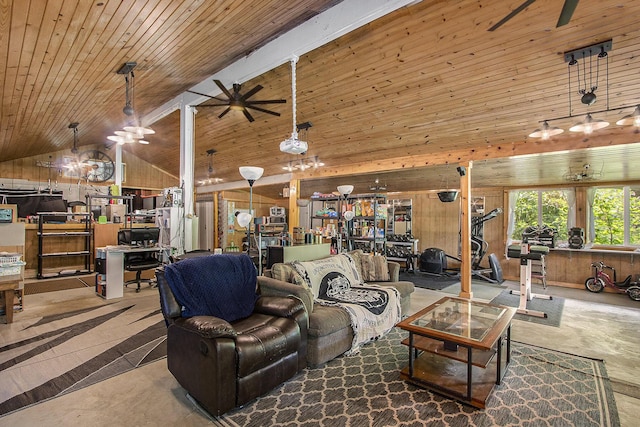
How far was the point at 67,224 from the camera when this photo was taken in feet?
21.7

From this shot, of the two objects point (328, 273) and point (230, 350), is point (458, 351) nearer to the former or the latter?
point (328, 273)

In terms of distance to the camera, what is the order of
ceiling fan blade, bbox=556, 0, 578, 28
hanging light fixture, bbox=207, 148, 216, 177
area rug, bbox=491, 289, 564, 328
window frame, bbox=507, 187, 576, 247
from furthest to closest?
hanging light fixture, bbox=207, 148, 216, 177 → window frame, bbox=507, 187, 576, 247 → area rug, bbox=491, 289, 564, 328 → ceiling fan blade, bbox=556, 0, 578, 28

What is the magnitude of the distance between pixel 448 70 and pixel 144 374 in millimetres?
4423

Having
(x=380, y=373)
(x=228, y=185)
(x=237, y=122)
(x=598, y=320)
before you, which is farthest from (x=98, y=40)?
(x=228, y=185)

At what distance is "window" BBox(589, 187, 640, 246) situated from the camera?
20.2 ft

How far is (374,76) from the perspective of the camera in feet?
13.4

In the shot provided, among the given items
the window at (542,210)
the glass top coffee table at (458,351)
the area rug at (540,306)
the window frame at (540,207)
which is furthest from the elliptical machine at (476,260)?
the glass top coffee table at (458,351)

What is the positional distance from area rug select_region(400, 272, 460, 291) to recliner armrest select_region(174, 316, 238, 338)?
489 cm

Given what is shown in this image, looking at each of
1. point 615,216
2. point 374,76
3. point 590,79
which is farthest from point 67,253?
point 615,216

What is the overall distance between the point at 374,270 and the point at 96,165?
31.7 ft

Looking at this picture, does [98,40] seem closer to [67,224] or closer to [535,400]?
[535,400]

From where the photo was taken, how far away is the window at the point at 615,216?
6168mm

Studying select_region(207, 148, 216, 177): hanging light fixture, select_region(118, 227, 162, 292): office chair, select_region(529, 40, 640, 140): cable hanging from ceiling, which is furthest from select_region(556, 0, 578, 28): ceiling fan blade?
select_region(207, 148, 216, 177): hanging light fixture

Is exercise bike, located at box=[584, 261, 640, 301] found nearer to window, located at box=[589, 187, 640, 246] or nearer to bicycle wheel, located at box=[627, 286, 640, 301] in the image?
bicycle wheel, located at box=[627, 286, 640, 301]
